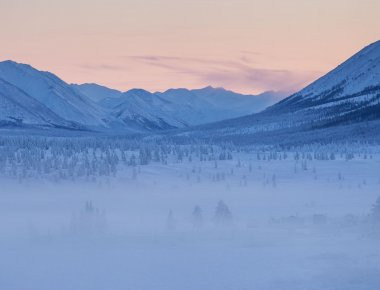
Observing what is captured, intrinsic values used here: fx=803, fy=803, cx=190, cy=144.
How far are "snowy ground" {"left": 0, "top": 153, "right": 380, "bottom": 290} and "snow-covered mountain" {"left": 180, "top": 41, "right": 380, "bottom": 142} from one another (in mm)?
37331

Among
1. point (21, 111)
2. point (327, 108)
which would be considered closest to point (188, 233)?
point (327, 108)

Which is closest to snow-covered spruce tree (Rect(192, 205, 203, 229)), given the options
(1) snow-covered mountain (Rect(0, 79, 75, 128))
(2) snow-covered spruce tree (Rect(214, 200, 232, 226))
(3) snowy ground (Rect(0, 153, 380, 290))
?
(3) snowy ground (Rect(0, 153, 380, 290))

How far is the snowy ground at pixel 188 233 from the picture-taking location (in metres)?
12.2

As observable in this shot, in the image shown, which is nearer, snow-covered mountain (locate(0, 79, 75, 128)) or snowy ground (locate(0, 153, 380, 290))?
snowy ground (locate(0, 153, 380, 290))

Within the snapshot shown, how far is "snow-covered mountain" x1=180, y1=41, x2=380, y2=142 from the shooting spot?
238 ft

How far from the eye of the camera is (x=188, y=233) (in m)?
15.7

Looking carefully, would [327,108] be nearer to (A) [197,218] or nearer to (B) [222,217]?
(B) [222,217]

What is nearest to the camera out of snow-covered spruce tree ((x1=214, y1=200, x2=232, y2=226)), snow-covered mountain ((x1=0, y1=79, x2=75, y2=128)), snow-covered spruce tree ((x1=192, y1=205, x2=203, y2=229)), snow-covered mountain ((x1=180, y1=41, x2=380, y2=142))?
snow-covered spruce tree ((x1=192, y1=205, x2=203, y2=229))

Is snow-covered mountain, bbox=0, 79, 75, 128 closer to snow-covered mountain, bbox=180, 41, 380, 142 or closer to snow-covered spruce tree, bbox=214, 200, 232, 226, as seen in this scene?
snow-covered mountain, bbox=180, 41, 380, 142

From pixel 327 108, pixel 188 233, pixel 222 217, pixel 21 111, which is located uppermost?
pixel 21 111

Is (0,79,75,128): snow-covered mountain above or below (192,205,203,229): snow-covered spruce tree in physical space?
above

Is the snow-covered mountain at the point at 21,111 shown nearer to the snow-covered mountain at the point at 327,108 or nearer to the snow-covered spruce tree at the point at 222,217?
the snow-covered mountain at the point at 327,108

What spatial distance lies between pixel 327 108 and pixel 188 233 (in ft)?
250

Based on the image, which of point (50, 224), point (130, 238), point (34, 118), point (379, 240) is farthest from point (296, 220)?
point (34, 118)
